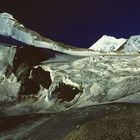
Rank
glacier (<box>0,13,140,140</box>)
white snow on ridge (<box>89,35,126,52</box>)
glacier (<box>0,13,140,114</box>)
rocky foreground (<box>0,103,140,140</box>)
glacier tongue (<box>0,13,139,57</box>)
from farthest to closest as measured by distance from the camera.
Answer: white snow on ridge (<box>89,35,126,52</box>), glacier tongue (<box>0,13,139,57</box>), glacier (<box>0,13,140,114</box>), glacier (<box>0,13,140,140</box>), rocky foreground (<box>0,103,140,140</box>)

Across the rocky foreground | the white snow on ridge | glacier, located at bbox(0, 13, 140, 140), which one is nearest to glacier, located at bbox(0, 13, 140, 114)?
glacier, located at bbox(0, 13, 140, 140)

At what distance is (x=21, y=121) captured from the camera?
956cm

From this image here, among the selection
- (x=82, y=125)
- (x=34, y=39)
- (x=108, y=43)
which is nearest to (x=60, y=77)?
(x=34, y=39)

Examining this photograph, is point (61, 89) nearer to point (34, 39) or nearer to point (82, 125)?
point (34, 39)

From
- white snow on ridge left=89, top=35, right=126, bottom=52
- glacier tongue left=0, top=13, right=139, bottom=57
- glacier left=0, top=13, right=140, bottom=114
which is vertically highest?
white snow on ridge left=89, top=35, right=126, bottom=52

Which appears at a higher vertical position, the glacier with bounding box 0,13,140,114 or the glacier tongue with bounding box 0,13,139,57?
the glacier tongue with bounding box 0,13,139,57

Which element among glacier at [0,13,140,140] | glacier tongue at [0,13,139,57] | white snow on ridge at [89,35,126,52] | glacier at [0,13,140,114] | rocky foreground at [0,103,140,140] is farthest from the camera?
white snow on ridge at [89,35,126,52]

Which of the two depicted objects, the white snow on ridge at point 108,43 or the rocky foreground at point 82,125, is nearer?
the rocky foreground at point 82,125

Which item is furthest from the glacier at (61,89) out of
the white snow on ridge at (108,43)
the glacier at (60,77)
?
the white snow on ridge at (108,43)

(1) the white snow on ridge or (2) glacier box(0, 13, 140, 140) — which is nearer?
(2) glacier box(0, 13, 140, 140)

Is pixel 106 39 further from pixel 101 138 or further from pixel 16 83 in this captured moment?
pixel 101 138

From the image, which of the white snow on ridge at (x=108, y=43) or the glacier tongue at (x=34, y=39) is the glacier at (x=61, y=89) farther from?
the white snow on ridge at (x=108, y=43)

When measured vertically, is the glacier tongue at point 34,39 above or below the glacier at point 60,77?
above

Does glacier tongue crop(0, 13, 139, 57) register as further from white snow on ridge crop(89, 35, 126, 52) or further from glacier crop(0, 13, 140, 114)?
white snow on ridge crop(89, 35, 126, 52)
